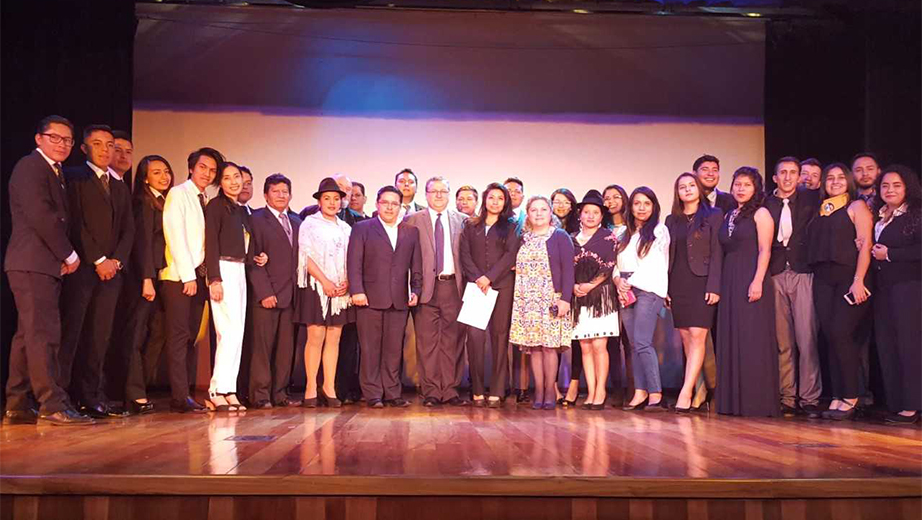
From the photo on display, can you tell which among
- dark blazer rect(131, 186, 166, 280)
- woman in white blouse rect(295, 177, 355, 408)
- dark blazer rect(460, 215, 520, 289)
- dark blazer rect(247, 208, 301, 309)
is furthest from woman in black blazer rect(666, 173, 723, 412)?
dark blazer rect(131, 186, 166, 280)

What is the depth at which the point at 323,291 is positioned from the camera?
19.3 ft

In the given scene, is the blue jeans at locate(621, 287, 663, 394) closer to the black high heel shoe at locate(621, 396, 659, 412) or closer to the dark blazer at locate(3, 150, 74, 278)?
the black high heel shoe at locate(621, 396, 659, 412)

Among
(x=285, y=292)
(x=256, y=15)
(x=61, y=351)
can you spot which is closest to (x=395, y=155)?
(x=256, y=15)

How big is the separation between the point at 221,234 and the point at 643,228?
290cm

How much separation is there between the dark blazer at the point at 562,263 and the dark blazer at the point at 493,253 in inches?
12.6

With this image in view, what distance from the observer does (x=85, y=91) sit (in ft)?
20.0

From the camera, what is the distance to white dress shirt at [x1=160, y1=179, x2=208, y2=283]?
211 inches

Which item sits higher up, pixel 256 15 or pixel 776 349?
pixel 256 15

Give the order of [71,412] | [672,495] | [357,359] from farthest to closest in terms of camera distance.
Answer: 1. [357,359]
2. [71,412]
3. [672,495]

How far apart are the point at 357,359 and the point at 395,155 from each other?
1.97m

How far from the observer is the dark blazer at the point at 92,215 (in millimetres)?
4914

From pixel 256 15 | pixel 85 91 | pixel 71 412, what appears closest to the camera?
pixel 71 412

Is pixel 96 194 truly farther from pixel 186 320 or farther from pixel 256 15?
pixel 256 15

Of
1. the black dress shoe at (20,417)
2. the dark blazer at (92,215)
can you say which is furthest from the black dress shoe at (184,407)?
the dark blazer at (92,215)
